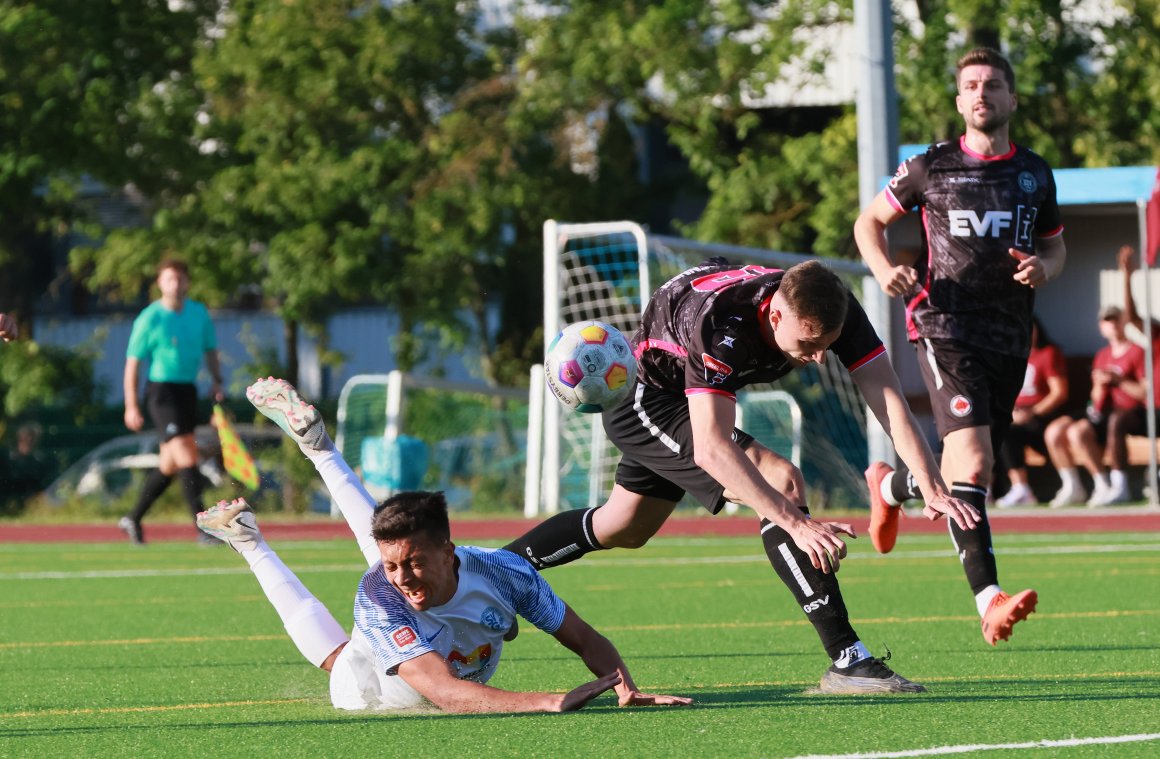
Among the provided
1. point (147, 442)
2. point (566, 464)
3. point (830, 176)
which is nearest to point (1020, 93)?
point (830, 176)

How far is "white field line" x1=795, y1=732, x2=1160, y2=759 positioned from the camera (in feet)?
15.3

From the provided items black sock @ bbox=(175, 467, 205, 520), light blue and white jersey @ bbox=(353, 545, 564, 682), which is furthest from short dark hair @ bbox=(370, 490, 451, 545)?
black sock @ bbox=(175, 467, 205, 520)

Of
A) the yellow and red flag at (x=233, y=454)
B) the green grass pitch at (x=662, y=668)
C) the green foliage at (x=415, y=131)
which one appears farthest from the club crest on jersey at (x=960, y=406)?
the green foliage at (x=415, y=131)

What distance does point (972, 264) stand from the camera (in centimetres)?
772

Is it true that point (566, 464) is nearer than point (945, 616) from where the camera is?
No

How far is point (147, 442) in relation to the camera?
86.5 feet

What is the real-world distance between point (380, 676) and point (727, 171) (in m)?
20.0

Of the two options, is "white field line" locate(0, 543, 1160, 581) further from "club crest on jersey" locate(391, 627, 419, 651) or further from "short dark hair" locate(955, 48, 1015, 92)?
"club crest on jersey" locate(391, 627, 419, 651)

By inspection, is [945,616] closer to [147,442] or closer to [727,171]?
[727,171]

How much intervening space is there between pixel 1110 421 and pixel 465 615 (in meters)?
12.7

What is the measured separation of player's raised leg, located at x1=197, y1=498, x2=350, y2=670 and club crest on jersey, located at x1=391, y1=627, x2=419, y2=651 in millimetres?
803

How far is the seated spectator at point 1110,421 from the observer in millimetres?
17125

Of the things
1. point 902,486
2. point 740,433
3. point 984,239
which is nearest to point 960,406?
point 902,486

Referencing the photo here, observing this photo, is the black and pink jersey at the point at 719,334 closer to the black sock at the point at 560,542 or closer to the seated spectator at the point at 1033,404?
the black sock at the point at 560,542
